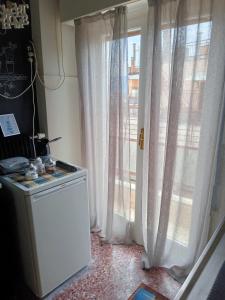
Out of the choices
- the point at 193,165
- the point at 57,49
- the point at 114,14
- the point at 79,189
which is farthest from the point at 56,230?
the point at 114,14

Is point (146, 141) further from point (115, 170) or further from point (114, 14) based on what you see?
point (114, 14)

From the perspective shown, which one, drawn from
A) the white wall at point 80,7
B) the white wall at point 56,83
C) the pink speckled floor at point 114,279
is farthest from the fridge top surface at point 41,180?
the white wall at point 80,7

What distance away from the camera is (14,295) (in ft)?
5.30

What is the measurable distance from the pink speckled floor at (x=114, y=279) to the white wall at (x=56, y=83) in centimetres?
101

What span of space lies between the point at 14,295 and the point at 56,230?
1.93 feet

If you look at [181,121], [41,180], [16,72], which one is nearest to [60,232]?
[41,180]

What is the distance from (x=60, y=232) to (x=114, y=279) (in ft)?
2.02

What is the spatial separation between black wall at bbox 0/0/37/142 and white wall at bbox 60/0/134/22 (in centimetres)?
31

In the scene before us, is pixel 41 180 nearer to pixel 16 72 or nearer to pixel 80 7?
pixel 16 72

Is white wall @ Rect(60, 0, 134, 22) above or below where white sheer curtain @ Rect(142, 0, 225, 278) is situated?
above

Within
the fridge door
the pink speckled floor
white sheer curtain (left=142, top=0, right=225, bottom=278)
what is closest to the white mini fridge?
the fridge door

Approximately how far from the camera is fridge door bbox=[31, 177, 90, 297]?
1.48 m

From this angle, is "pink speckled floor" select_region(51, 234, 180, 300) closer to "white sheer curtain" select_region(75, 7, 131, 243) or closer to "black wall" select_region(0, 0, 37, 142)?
"white sheer curtain" select_region(75, 7, 131, 243)

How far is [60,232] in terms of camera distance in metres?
1.61
